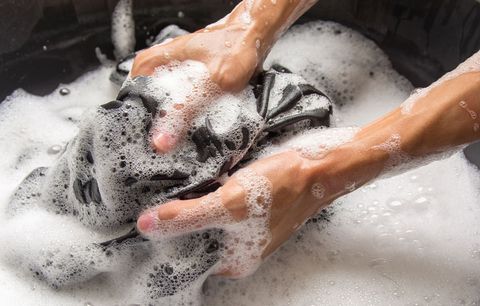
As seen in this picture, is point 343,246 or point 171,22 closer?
point 343,246

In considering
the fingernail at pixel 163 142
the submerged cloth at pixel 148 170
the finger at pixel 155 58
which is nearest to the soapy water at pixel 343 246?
the submerged cloth at pixel 148 170

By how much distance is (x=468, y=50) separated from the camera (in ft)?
4.17

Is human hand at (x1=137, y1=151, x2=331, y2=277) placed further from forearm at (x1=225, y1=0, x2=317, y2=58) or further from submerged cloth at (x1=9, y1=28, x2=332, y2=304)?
forearm at (x1=225, y1=0, x2=317, y2=58)

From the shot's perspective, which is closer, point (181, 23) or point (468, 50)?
point (468, 50)

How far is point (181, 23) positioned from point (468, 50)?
638 mm

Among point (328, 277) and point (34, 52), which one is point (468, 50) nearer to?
point (328, 277)

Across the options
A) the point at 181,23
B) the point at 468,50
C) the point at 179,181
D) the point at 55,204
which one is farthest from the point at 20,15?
the point at 468,50

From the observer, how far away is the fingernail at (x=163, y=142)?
949 mm

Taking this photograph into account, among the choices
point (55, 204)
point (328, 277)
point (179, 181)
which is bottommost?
point (328, 277)

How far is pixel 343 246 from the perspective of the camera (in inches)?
44.3

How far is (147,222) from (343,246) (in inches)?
15.6

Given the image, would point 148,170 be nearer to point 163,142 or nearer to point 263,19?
point 163,142

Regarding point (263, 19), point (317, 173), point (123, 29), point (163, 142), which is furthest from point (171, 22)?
point (317, 173)

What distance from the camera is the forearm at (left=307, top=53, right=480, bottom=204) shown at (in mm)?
935
